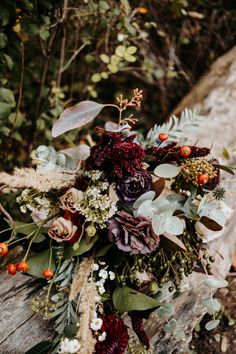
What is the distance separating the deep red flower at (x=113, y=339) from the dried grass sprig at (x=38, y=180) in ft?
1.36

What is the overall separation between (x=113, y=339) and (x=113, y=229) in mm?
297

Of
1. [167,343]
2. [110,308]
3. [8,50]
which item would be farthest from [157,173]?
[8,50]

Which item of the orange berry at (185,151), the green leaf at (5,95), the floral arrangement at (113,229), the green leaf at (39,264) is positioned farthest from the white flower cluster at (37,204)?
the green leaf at (5,95)

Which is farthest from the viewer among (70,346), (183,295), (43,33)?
(43,33)

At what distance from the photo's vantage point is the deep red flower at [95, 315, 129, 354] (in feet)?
3.61

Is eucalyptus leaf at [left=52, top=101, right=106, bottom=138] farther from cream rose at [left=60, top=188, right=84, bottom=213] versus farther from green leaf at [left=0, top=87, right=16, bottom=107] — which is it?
green leaf at [left=0, top=87, right=16, bottom=107]

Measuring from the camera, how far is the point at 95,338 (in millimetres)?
1104

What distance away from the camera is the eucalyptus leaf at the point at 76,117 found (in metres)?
1.17

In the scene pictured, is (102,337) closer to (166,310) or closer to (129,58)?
(166,310)

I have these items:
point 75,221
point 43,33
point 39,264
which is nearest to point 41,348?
point 39,264

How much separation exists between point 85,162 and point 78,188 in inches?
3.3

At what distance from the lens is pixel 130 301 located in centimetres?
116

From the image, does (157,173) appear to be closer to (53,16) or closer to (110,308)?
(110,308)

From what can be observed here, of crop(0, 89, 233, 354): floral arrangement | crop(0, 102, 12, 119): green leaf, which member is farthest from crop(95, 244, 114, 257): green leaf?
crop(0, 102, 12, 119): green leaf
